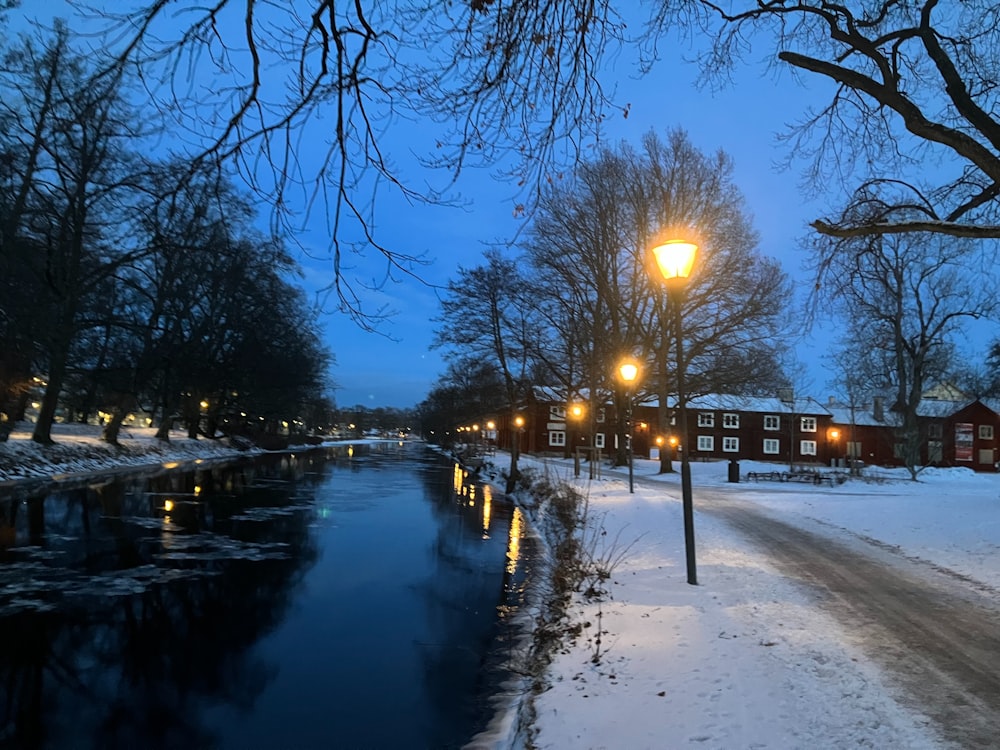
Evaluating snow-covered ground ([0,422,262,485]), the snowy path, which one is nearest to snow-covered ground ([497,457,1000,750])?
the snowy path

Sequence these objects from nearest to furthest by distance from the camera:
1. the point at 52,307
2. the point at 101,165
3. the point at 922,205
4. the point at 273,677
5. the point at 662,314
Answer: the point at 273,677 < the point at 922,205 < the point at 52,307 < the point at 101,165 < the point at 662,314

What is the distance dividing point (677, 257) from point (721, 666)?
5.30 metres

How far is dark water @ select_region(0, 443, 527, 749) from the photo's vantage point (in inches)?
233

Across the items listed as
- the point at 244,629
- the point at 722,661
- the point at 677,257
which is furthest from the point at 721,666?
the point at 244,629

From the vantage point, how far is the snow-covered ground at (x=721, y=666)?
4703mm

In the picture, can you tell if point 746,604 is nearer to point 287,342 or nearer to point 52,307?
point 52,307

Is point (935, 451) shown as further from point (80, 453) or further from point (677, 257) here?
point (80, 453)

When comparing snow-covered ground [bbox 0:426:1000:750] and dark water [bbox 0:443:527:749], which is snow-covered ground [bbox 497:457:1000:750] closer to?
snow-covered ground [bbox 0:426:1000:750]

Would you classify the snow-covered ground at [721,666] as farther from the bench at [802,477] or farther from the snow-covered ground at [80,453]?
the snow-covered ground at [80,453]

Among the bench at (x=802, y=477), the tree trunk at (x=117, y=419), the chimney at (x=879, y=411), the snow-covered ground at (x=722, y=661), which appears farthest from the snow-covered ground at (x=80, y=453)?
the chimney at (x=879, y=411)

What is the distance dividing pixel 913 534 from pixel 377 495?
63.4ft

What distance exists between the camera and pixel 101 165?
1049 inches

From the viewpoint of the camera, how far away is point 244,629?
8617 millimetres

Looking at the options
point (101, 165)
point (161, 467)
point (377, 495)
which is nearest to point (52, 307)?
point (101, 165)
